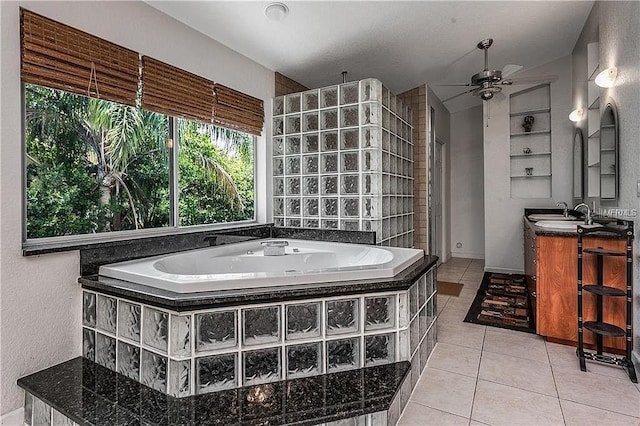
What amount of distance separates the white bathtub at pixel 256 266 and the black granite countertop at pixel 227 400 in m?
0.45

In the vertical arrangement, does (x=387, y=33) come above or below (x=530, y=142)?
above

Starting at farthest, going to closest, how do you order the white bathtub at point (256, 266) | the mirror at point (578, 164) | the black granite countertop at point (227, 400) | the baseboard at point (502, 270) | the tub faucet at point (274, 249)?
the baseboard at point (502, 270)
the mirror at point (578, 164)
the tub faucet at point (274, 249)
the white bathtub at point (256, 266)
the black granite countertop at point (227, 400)

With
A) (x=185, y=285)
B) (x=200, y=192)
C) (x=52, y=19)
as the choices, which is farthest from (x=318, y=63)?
(x=185, y=285)

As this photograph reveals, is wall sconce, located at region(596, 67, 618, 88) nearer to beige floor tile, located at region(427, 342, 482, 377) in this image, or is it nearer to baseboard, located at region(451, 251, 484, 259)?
beige floor tile, located at region(427, 342, 482, 377)

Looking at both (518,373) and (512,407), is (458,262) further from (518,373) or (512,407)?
(512,407)

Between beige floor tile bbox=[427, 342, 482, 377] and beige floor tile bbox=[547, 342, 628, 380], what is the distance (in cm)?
46

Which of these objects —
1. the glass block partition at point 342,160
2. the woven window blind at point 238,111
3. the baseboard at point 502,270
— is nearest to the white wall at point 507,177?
the baseboard at point 502,270

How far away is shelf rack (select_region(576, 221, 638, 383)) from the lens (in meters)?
2.12

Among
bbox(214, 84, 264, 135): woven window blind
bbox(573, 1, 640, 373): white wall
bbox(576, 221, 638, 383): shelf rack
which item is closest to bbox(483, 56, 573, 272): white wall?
bbox(573, 1, 640, 373): white wall

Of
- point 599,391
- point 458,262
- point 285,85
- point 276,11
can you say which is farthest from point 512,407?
point 458,262

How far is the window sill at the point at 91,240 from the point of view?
182cm

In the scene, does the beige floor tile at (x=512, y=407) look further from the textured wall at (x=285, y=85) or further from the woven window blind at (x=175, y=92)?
the textured wall at (x=285, y=85)

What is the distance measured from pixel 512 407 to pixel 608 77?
2.46 m

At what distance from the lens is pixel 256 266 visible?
2.79 meters
